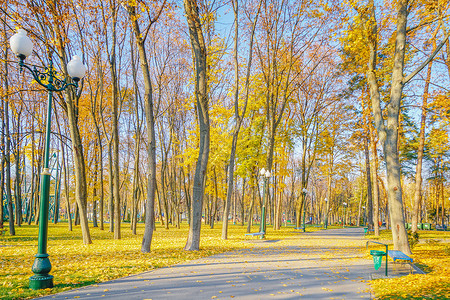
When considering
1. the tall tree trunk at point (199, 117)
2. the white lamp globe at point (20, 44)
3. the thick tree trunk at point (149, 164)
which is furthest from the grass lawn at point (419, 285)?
the white lamp globe at point (20, 44)

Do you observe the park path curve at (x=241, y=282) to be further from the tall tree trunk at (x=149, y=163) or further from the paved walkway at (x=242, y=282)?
the tall tree trunk at (x=149, y=163)

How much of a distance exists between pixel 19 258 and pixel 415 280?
10567 millimetres

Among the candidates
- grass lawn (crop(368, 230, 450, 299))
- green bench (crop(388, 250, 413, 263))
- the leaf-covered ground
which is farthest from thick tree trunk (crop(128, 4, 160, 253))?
green bench (crop(388, 250, 413, 263))

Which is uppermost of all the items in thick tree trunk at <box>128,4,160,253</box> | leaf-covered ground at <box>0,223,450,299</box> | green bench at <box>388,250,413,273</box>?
thick tree trunk at <box>128,4,160,253</box>

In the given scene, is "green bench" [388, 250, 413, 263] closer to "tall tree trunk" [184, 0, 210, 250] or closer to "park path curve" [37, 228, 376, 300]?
"park path curve" [37, 228, 376, 300]

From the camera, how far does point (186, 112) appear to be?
29453mm

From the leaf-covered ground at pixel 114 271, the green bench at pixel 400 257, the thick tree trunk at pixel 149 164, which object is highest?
the thick tree trunk at pixel 149 164

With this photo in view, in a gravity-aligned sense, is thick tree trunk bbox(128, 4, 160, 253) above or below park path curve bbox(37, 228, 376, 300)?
above

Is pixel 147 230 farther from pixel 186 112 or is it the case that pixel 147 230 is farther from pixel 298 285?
pixel 186 112

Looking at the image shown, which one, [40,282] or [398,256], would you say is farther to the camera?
[398,256]

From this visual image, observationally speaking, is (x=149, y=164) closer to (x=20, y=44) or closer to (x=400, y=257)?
(x=20, y=44)

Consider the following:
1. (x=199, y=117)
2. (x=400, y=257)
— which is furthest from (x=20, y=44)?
(x=400, y=257)

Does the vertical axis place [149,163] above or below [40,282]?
above

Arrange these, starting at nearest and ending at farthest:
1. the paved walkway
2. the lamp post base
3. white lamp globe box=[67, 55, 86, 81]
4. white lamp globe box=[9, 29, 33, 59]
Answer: the paved walkway → the lamp post base → white lamp globe box=[9, 29, 33, 59] → white lamp globe box=[67, 55, 86, 81]
